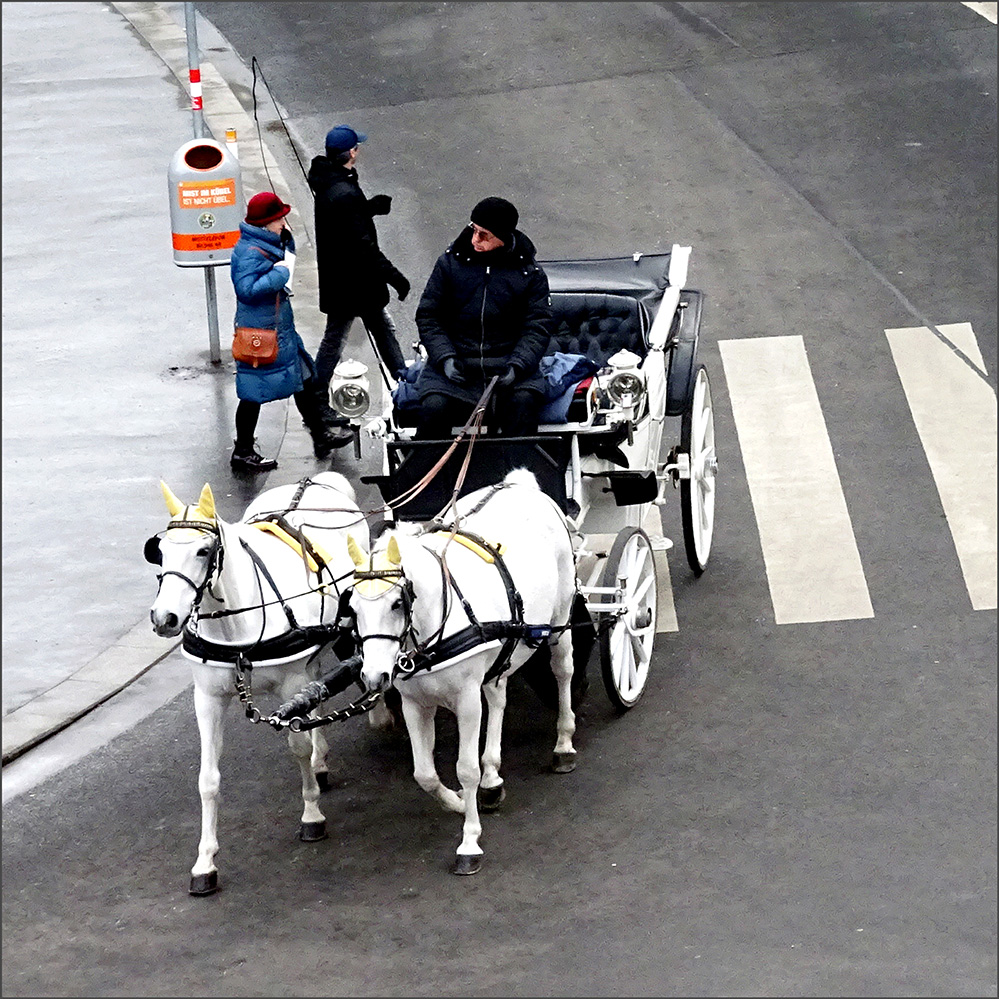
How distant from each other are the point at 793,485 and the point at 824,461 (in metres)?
0.38

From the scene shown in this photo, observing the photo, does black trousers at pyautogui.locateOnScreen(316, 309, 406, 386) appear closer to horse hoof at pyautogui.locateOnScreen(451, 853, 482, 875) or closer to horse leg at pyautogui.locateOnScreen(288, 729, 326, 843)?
horse leg at pyautogui.locateOnScreen(288, 729, 326, 843)

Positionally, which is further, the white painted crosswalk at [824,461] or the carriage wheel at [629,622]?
the white painted crosswalk at [824,461]

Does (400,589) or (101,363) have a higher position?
(400,589)

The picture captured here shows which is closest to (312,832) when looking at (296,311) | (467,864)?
(467,864)

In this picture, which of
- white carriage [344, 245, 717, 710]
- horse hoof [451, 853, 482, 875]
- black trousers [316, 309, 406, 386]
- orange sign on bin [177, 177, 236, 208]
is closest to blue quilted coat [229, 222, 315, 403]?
black trousers [316, 309, 406, 386]

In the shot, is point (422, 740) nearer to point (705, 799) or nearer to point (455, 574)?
point (455, 574)

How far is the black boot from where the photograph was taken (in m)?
12.9

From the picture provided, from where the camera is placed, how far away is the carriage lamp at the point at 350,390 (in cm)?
977

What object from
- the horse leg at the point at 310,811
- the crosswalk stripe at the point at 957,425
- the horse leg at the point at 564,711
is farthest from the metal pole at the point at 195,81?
the horse leg at the point at 310,811

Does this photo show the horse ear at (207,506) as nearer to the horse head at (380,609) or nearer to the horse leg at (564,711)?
the horse head at (380,609)

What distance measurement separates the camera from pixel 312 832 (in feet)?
29.3

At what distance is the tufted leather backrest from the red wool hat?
223 centimetres

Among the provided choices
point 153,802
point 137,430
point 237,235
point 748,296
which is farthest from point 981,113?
point 153,802

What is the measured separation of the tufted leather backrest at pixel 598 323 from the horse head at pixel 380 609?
335 cm
